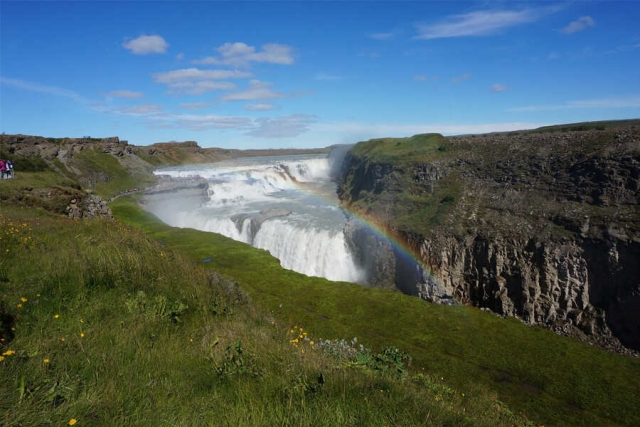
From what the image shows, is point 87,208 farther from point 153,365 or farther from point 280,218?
point 153,365

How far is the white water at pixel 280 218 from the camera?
115ft

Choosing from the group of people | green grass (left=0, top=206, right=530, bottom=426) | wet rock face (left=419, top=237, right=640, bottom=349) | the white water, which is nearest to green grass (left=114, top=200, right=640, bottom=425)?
wet rock face (left=419, top=237, right=640, bottom=349)

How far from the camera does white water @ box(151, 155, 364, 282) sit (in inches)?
1377

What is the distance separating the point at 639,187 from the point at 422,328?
60.0 feet

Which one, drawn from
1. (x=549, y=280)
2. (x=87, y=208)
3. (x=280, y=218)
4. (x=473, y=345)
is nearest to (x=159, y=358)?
(x=473, y=345)

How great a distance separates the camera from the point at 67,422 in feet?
11.0

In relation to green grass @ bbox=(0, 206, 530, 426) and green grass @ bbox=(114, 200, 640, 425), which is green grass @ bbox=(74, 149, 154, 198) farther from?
green grass @ bbox=(0, 206, 530, 426)

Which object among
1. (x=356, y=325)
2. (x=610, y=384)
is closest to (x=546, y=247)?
(x=610, y=384)

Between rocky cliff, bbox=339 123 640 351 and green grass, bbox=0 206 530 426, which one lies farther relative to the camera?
rocky cliff, bbox=339 123 640 351

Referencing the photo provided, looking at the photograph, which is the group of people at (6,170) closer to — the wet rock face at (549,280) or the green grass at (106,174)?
the wet rock face at (549,280)

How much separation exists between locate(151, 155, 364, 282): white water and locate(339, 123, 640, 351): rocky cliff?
286 centimetres

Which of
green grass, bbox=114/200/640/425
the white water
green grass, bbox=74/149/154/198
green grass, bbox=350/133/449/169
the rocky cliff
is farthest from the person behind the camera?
green grass, bbox=74/149/154/198

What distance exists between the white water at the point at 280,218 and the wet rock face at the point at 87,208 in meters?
15.7

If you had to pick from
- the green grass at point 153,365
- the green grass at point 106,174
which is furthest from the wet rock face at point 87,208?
the green grass at point 106,174
